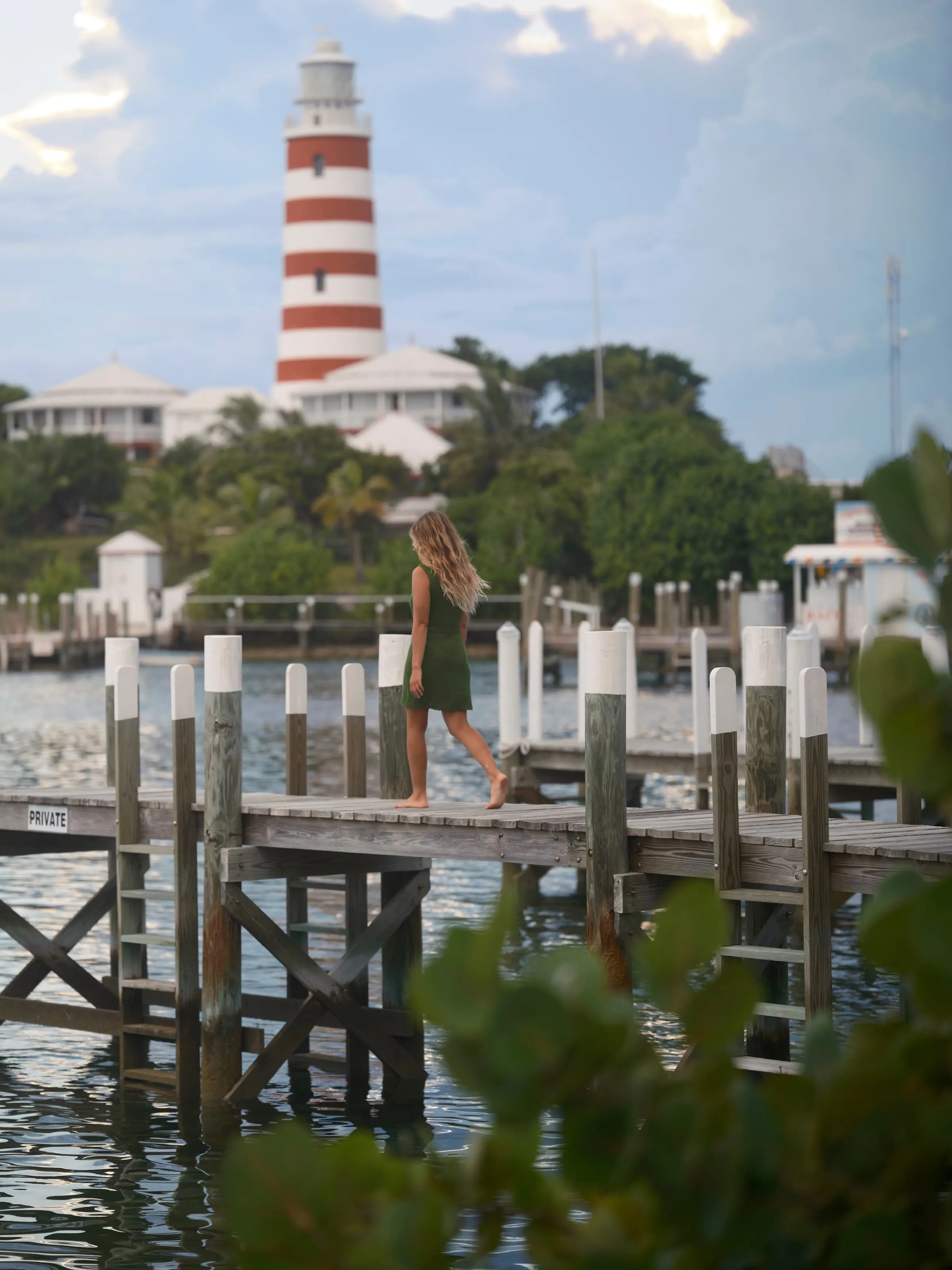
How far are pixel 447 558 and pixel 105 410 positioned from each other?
8468cm

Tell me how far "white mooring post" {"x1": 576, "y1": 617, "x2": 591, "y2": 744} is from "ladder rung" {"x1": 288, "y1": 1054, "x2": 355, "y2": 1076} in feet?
7.60

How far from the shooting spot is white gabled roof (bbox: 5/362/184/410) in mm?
89750

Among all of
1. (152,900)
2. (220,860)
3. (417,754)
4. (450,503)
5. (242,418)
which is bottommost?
(152,900)

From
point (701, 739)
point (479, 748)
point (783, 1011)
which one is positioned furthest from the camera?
point (701, 739)

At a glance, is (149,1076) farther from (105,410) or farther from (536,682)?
(105,410)

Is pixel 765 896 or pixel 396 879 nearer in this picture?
pixel 765 896

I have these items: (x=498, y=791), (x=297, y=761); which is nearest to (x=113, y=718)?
(x=297, y=761)

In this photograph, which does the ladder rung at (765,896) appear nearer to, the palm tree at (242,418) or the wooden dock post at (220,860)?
the wooden dock post at (220,860)

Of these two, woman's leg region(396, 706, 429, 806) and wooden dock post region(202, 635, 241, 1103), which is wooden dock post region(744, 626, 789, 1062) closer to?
woman's leg region(396, 706, 429, 806)

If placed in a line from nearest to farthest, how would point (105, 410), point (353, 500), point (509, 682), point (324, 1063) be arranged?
point (324, 1063) → point (509, 682) → point (353, 500) → point (105, 410)

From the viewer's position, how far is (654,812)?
907 cm

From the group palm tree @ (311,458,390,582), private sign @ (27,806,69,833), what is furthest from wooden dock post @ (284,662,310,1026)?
palm tree @ (311,458,390,582)

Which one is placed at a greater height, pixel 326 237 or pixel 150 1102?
pixel 326 237

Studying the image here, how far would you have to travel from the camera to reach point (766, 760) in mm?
8852
